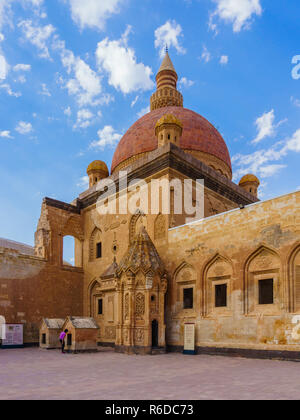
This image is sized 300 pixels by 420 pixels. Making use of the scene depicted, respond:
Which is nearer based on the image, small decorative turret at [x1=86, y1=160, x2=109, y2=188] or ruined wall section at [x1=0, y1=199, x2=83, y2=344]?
ruined wall section at [x1=0, y1=199, x2=83, y2=344]

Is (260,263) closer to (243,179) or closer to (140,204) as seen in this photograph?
(140,204)

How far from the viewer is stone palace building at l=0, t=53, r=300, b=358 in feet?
41.2

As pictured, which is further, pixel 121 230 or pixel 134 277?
pixel 121 230

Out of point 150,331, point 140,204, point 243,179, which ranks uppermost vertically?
point 243,179

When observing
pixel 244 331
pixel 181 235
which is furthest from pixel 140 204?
pixel 244 331

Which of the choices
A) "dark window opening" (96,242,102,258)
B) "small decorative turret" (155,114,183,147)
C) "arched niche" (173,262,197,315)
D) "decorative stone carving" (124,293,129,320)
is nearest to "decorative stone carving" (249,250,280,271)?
"arched niche" (173,262,197,315)

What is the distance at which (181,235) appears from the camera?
1595cm

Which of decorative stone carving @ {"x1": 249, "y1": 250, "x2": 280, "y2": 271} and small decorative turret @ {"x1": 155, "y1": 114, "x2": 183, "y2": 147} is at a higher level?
small decorative turret @ {"x1": 155, "y1": 114, "x2": 183, "y2": 147}

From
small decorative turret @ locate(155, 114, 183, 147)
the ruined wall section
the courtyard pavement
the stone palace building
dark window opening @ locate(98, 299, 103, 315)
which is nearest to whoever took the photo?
the courtyard pavement

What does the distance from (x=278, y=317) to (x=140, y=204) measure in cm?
871

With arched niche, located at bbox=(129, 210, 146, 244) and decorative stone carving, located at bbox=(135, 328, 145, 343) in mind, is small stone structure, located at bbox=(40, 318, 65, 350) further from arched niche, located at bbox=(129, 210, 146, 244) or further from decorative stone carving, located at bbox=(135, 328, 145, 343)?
arched niche, located at bbox=(129, 210, 146, 244)

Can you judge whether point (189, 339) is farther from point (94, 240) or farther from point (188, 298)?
point (94, 240)

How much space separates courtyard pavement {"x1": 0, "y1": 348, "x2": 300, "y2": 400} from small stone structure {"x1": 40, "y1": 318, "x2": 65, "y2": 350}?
6470mm

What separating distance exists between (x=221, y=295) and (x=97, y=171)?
1330 centimetres
